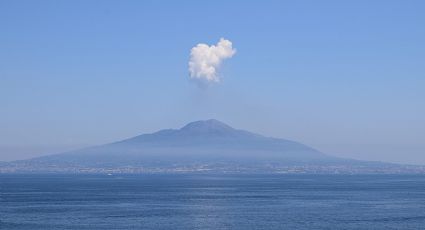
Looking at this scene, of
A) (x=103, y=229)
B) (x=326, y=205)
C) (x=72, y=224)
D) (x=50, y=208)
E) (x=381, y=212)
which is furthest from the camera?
(x=326, y=205)

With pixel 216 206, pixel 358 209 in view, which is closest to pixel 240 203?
pixel 216 206

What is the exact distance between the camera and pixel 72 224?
62375mm

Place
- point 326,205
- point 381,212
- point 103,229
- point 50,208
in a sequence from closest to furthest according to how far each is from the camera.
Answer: point 103,229 < point 381,212 < point 50,208 < point 326,205

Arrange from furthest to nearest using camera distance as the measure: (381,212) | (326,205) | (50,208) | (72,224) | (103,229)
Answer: (326,205) < (50,208) < (381,212) < (72,224) < (103,229)

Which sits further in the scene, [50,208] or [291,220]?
[50,208]

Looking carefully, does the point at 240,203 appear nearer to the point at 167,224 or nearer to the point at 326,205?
the point at 326,205

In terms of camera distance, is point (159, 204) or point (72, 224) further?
point (159, 204)

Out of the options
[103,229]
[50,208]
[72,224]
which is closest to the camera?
[103,229]

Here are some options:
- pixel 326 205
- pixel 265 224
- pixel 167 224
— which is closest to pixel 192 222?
pixel 167 224

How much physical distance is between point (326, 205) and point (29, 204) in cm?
3548

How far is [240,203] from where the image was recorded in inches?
3546

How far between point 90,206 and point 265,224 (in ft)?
91.4

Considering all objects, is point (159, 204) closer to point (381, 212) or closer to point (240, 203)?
point (240, 203)

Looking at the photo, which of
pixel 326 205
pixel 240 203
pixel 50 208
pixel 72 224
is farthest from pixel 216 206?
pixel 72 224
